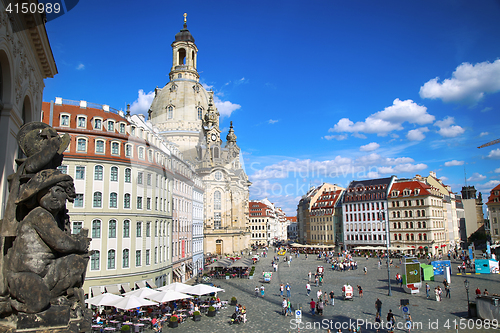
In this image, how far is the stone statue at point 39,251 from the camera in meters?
6.18

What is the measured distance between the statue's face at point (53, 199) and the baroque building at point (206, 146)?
78701mm

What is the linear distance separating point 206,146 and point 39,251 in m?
87.8

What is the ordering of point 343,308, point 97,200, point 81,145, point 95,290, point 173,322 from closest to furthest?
point 173,322 < point 343,308 < point 95,290 < point 81,145 < point 97,200

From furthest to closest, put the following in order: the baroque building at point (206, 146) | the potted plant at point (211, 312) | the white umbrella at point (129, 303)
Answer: the baroque building at point (206, 146), the potted plant at point (211, 312), the white umbrella at point (129, 303)

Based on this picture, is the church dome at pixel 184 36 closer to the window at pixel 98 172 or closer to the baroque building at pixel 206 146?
the baroque building at pixel 206 146

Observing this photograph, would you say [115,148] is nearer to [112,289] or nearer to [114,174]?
[114,174]

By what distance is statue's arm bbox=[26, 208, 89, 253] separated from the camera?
6.40m

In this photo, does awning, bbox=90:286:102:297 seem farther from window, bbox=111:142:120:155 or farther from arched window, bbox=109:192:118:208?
window, bbox=111:142:120:155

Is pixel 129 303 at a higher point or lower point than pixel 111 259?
lower

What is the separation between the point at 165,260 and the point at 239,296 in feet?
29.5

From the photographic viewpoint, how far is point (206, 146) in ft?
307

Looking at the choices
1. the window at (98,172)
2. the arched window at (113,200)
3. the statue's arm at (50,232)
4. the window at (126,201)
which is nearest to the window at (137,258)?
the window at (126,201)

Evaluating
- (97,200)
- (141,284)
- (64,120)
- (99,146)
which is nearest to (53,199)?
(97,200)

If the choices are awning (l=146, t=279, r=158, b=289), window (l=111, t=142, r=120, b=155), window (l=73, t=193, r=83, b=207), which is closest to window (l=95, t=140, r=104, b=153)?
window (l=111, t=142, r=120, b=155)
